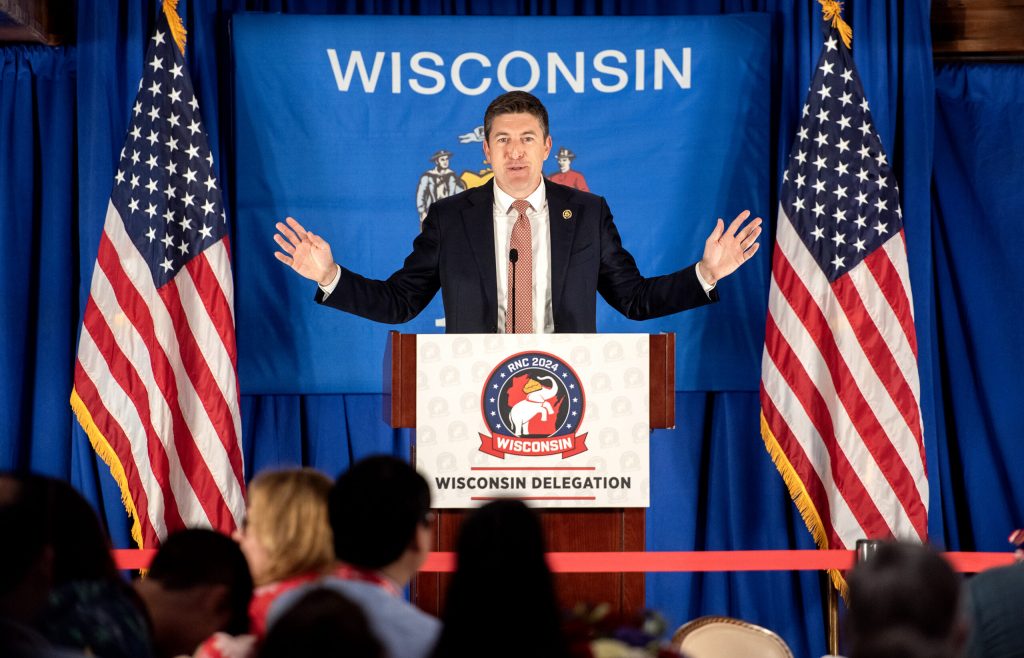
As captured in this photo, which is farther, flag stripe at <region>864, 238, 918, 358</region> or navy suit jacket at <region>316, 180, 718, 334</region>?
flag stripe at <region>864, 238, 918, 358</region>

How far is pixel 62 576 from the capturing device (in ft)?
6.93

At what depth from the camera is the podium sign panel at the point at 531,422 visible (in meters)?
3.83

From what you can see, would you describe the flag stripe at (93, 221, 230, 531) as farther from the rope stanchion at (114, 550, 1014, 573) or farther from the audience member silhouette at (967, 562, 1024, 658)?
the audience member silhouette at (967, 562, 1024, 658)

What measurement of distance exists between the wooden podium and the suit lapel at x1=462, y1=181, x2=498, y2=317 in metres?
0.76

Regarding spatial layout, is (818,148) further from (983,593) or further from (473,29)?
(983,593)

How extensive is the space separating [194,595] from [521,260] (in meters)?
2.32

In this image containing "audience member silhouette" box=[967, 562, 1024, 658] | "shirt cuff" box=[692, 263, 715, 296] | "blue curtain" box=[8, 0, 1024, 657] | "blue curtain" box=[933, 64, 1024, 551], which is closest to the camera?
"audience member silhouette" box=[967, 562, 1024, 658]

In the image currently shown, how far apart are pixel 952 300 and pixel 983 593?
3885 millimetres

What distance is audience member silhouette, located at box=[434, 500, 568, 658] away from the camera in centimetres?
188

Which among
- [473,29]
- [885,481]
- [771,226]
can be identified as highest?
[473,29]

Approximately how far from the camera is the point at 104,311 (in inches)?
226

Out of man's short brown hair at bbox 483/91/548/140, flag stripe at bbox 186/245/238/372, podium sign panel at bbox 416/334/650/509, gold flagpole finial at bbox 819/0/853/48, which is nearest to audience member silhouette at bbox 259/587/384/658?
podium sign panel at bbox 416/334/650/509

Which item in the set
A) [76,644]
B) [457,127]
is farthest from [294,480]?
[457,127]

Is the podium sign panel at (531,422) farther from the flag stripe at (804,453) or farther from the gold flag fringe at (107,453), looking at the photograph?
the gold flag fringe at (107,453)
